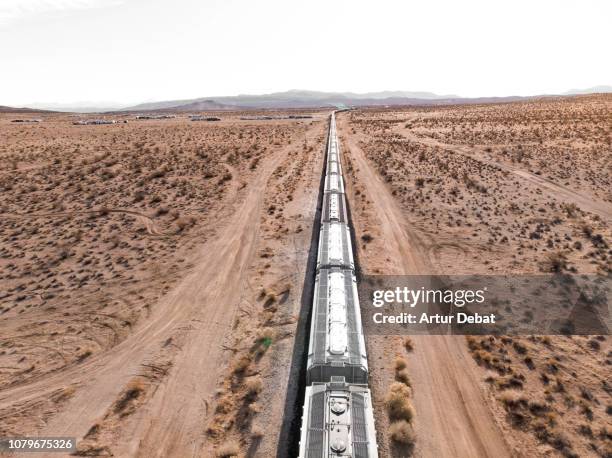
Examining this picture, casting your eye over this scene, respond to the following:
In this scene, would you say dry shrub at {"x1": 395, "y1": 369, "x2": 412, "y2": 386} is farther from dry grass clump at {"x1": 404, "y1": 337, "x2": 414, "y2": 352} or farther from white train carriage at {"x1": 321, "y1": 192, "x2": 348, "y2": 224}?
white train carriage at {"x1": 321, "y1": 192, "x2": 348, "y2": 224}

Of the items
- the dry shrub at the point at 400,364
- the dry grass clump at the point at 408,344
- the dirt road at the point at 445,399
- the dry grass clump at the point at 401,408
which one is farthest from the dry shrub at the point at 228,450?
the dry grass clump at the point at 408,344

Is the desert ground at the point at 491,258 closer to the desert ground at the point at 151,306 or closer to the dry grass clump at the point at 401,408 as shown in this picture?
the dry grass clump at the point at 401,408

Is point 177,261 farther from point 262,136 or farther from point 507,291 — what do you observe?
point 262,136

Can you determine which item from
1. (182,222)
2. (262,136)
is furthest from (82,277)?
(262,136)

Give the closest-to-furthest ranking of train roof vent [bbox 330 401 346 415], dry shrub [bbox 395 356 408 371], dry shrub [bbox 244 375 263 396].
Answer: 1. train roof vent [bbox 330 401 346 415]
2. dry shrub [bbox 244 375 263 396]
3. dry shrub [bbox 395 356 408 371]

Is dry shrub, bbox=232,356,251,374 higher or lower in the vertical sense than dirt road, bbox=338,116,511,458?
higher

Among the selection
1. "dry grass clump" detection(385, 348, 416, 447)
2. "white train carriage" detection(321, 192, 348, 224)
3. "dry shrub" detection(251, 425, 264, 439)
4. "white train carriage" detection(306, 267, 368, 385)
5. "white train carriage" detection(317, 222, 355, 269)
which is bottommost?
"dry shrub" detection(251, 425, 264, 439)

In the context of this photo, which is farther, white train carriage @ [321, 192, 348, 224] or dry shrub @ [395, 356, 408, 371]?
white train carriage @ [321, 192, 348, 224]

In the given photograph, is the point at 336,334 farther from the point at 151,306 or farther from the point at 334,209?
the point at 334,209

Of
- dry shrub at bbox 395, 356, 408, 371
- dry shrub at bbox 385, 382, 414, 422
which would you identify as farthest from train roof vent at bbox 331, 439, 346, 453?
dry shrub at bbox 395, 356, 408, 371
